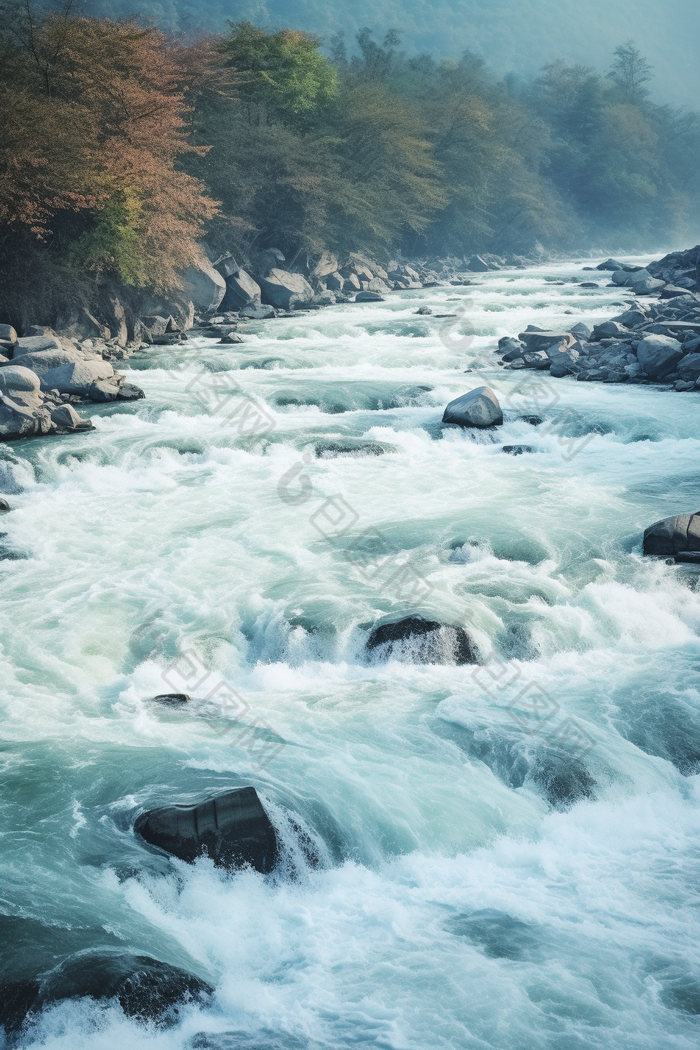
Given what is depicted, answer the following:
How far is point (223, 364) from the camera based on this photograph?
1733 centimetres

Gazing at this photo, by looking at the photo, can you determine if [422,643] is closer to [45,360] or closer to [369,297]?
[45,360]

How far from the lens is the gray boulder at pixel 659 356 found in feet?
53.4

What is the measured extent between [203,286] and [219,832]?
20428 millimetres

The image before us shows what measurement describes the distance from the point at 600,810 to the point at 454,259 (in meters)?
43.2

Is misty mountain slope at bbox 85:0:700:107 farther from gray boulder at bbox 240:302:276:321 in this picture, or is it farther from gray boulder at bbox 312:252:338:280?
gray boulder at bbox 240:302:276:321

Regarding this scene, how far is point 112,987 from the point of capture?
146 inches

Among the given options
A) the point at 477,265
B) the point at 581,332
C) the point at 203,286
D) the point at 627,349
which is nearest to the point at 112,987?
the point at 627,349

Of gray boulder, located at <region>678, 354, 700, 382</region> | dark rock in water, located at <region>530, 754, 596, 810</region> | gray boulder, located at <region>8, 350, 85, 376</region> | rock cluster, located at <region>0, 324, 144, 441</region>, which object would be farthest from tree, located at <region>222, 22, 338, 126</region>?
dark rock in water, located at <region>530, 754, 596, 810</region>

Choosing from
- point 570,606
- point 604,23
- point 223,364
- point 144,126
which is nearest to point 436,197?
point 144,126

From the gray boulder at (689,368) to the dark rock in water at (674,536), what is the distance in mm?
7965

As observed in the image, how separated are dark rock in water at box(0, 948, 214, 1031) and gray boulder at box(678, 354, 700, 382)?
14714 mm

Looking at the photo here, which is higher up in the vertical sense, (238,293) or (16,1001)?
(238,293)

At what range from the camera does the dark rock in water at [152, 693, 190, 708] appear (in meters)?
6.41

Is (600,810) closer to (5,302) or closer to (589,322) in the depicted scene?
(5,302)
